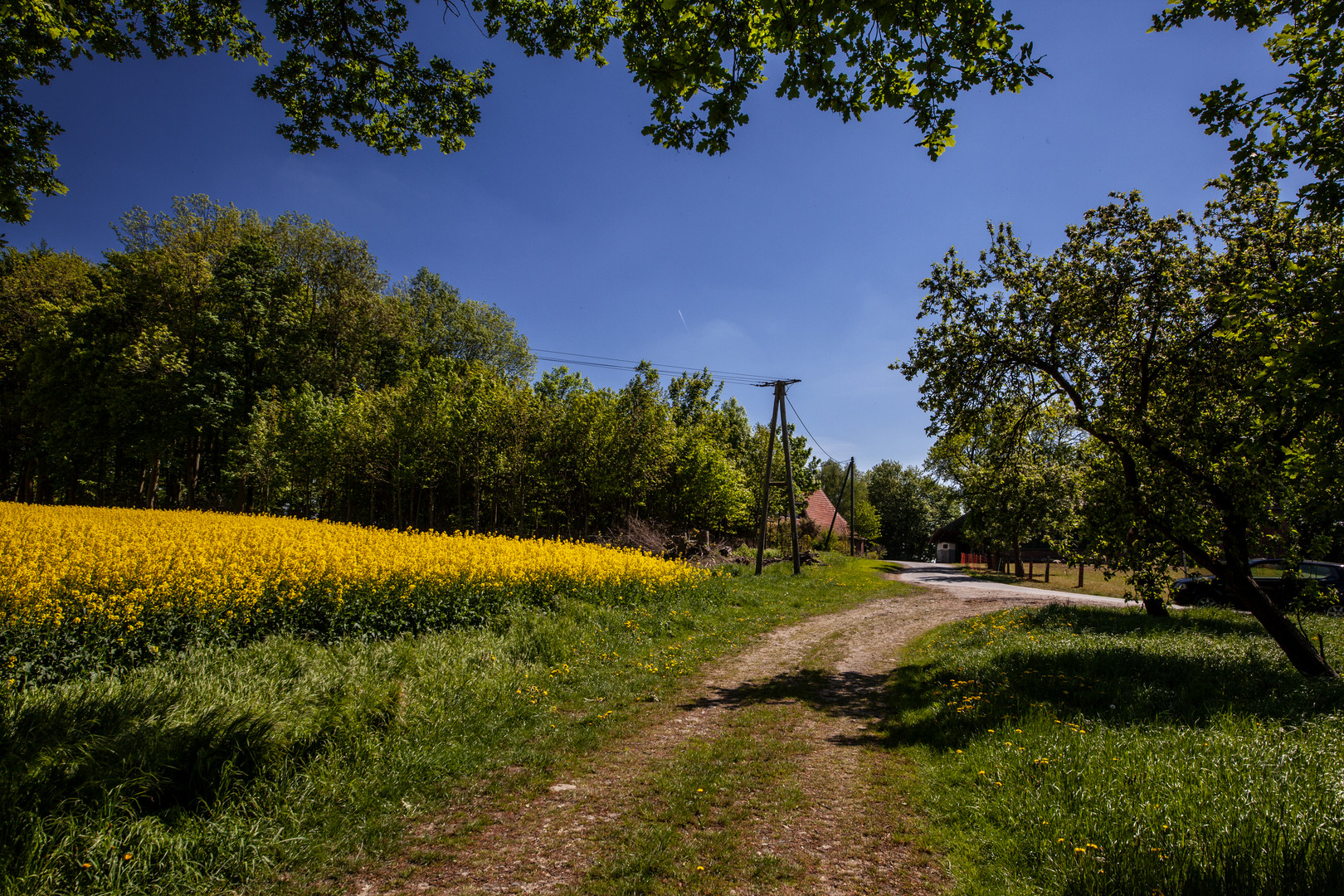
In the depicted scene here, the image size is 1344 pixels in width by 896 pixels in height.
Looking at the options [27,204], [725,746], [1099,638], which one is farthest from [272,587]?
[1099,638]

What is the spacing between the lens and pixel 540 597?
1098 cm

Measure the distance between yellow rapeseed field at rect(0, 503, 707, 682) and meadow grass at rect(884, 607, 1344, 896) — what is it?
23.8ft

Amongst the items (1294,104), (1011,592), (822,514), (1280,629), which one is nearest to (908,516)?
(822,514)

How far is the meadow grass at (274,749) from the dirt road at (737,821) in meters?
0.44

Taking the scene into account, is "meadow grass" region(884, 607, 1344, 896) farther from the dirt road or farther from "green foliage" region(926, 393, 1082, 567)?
"green foliage" region(926, 393, 1082, 567)

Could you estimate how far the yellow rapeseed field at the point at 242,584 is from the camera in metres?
6.09

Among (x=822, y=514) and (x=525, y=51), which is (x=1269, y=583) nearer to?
(x=525, y=51)

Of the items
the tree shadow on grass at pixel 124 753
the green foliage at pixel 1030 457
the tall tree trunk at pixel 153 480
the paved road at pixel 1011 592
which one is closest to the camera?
the tree shadow on grass at pixel 124 753

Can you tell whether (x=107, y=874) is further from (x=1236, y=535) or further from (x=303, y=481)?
(x=303, y=481)

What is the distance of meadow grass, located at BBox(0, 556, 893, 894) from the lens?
329 cm

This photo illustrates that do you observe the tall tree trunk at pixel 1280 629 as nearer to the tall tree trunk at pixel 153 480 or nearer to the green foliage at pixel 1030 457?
the green foliage at pixel 1030 457

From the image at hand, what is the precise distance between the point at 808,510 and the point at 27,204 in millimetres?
48231

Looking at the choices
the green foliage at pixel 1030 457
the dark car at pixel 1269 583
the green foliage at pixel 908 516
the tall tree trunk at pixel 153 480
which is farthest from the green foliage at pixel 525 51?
the green foliage at pixel 908 516

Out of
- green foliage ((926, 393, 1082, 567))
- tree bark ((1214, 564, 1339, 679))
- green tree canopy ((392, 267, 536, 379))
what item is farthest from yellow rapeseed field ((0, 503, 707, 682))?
green tree canopy ((392, 267, 536, 379))
